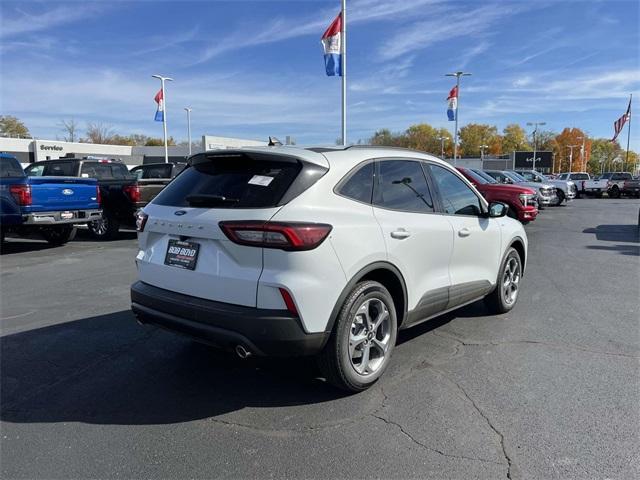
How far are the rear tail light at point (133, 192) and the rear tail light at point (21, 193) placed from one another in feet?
7.80

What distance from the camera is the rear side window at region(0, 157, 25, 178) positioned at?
9484 mm

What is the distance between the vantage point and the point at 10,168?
9.62 metres

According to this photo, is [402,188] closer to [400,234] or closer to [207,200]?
[400,234]

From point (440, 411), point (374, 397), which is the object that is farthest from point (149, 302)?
point (440, 411)

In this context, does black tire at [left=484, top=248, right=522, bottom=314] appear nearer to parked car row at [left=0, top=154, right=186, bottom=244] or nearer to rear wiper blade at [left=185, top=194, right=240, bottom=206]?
rear wiper blade at [left=185, top=194, right=240, bottom=206]

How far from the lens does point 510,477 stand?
8.49 ft

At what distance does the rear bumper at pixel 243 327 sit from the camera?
3.01m

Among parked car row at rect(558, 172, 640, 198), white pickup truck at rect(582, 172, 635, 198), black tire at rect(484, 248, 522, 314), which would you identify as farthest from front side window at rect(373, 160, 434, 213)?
white pickup truck at rect(582, 172, 635, 198)

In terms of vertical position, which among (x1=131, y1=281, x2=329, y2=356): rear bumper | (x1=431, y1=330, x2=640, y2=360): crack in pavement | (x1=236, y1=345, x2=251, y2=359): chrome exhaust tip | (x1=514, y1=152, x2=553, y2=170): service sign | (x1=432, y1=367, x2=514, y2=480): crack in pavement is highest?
(x1=514, y1=152, x2=553, y2=170): service sign

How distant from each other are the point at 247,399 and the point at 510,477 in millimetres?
1789

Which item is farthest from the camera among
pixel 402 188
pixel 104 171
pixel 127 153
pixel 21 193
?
pixel 127 153

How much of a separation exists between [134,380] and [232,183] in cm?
174

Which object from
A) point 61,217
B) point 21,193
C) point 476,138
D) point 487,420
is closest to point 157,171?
point 61,217

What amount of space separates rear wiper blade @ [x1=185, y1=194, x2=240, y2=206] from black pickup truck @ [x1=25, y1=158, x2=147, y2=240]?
8.52 meters
